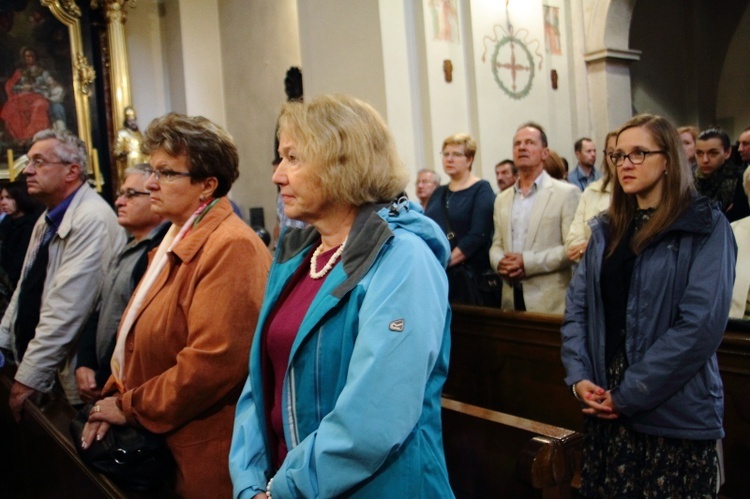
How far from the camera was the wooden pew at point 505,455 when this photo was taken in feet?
6.00

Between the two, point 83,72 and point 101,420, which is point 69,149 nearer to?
point 101,420

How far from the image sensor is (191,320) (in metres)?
2.05

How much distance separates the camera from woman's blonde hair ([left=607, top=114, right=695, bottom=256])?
2.31 metres

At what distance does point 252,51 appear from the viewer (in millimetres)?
8219

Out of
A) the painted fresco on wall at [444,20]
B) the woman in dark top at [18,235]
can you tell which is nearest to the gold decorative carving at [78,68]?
the woman in dark top at [18,235]

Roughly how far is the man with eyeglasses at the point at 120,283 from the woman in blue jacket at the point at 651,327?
1.53 m

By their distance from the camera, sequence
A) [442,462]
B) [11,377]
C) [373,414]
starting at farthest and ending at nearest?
[11,377] < [442,462] < [373,414]

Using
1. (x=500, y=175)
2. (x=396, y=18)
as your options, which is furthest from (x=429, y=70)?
(x=500, y=175)

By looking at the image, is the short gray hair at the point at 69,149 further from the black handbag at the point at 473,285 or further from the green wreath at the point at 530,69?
the green wreath at the point at 530,69

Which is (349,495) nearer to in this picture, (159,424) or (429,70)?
(159,424)

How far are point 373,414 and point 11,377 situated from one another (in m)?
2.83

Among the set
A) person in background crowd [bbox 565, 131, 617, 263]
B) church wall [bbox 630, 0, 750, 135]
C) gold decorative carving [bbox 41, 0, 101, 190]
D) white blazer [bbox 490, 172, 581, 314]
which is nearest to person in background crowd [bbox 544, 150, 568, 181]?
white blazer [bbox 490, 172, 581, 314]

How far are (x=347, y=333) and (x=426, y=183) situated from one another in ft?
13.2

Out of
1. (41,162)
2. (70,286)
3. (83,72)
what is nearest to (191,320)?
(70,286)
